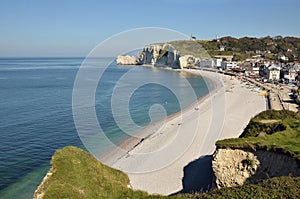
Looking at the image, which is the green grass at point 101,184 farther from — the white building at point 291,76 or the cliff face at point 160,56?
the cliff face at point 160,56

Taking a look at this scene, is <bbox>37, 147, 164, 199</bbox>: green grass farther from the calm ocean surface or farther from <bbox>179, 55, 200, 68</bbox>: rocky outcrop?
<bbox>179, 55, 200, 68</bbox>: rocky outcrop

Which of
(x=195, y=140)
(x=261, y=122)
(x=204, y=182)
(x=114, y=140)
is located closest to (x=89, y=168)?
(x=204, y=182)

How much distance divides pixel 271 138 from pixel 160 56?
119825 mm

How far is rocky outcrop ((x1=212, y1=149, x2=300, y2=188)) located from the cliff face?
9990 centimetres

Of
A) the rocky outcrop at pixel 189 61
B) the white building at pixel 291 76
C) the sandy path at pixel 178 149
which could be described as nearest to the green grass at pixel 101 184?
the sandy path at pixel 178 149

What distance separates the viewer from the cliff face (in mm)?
114625

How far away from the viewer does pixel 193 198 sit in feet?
21.2

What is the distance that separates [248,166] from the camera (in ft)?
36.3

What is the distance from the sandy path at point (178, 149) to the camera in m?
14.4

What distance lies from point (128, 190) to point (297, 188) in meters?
4.18

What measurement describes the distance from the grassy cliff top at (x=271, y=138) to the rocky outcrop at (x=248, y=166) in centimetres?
22

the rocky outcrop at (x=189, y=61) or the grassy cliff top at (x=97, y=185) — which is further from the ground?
the rocky outcrop at (x=189, y=61)

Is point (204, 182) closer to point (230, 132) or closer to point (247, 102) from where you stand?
point (230, 132)

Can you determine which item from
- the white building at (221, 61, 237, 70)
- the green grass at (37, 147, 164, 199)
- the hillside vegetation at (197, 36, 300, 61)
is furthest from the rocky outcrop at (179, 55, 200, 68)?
the green grass at (37, 147, 164, 199)
